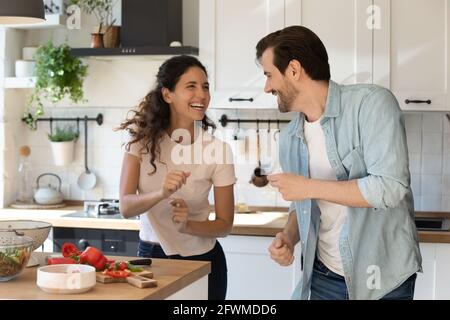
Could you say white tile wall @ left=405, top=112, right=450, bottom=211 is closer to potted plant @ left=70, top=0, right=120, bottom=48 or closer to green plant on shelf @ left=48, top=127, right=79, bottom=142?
potted plant @ left=70, top=0, right=120, bottom=48

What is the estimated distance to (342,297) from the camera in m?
2.43

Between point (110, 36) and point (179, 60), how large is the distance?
4.97 feet

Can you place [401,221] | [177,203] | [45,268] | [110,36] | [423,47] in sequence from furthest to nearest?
[110,36], [423,47], [177,203], [401,221], [45,268]

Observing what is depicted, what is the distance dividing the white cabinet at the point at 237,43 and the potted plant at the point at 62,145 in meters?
1.09

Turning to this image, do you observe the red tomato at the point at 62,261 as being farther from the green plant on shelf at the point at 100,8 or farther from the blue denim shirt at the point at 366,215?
the green plant on shelf at the point at 100,8

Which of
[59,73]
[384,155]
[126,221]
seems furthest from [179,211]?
[59,73]

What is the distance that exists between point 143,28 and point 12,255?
2393mm

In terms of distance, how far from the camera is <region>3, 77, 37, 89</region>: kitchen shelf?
4547 millimetres

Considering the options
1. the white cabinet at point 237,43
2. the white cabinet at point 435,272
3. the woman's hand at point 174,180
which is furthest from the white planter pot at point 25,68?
the white cabinet at point 435,272

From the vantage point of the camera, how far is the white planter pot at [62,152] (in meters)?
4.73

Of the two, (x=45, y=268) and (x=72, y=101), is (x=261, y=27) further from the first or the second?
(x=45, y=268)

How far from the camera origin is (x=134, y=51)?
4.24m

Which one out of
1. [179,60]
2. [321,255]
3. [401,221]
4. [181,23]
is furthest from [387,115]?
[181,23]

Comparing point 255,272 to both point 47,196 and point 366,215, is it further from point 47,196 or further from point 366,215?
point 366,215
